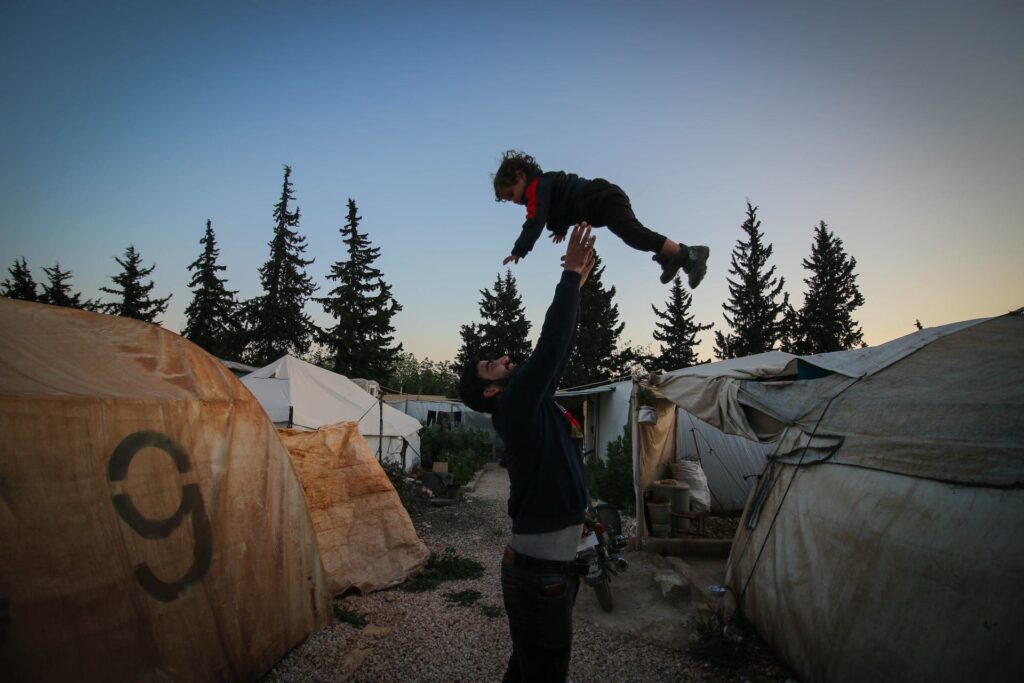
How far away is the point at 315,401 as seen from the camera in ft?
41.2

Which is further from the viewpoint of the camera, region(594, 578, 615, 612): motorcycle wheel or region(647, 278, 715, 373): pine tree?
region(647, 278, 715, 373): pine tree

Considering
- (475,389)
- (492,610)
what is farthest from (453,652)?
(475,389)

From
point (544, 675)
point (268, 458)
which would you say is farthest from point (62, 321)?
point (544, 675)

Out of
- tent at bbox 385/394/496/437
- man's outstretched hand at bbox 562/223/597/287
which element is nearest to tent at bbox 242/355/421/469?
man's outstretched hand at bbox 562/223/597/287

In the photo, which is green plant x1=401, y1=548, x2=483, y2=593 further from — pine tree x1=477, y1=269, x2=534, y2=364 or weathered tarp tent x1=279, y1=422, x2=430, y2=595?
pine tree x1=477, y1=269, x2=534, y2=364

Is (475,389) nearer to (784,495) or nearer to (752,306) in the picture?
(784,495)

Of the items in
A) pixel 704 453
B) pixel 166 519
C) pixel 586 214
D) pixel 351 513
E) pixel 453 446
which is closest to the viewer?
pixel 166 519

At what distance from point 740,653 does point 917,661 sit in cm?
178

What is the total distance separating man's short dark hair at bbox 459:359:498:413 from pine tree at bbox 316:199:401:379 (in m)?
29.5

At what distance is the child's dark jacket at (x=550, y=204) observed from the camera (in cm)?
314

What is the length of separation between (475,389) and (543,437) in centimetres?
42

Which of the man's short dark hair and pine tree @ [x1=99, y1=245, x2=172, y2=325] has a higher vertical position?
pine tree @ [x1=99, y1=245, x2=172, y2=325]

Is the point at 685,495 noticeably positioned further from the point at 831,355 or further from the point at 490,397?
the point at 490,397

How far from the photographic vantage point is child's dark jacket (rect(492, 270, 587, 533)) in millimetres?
1938
